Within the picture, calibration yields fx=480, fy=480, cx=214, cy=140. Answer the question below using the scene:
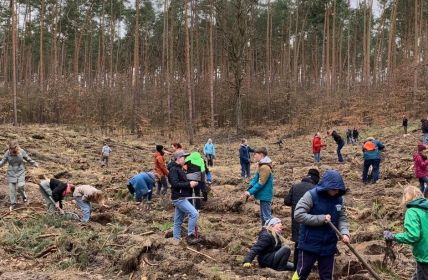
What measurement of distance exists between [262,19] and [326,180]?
1821 inches

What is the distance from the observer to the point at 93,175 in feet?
57.4

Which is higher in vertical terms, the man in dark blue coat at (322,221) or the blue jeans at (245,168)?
the man in dark blue coat at (322,221)

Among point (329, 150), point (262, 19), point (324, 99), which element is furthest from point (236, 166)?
point (262, 19)

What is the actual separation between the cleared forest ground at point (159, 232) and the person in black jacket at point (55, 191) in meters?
0.30

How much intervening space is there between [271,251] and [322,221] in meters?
2.20

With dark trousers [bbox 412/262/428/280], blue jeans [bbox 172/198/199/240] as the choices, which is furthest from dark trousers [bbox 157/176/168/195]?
dark trousers [bbox 412/262/428/280]

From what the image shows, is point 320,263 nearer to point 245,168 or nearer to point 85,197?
point 85,197

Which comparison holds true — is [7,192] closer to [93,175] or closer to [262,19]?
[93,175]

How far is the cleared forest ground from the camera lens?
6980 mm

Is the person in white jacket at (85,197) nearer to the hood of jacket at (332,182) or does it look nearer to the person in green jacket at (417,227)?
the hood of jacket at (332,182)

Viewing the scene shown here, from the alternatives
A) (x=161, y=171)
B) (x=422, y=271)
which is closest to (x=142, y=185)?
(x=161, y=171)

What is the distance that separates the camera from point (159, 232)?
9.58 meters

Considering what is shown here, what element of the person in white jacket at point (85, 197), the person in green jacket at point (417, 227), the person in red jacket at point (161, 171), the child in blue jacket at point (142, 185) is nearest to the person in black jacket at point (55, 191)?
the person in white jacket at point (85, 197)

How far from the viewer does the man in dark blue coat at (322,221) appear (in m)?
5.12
